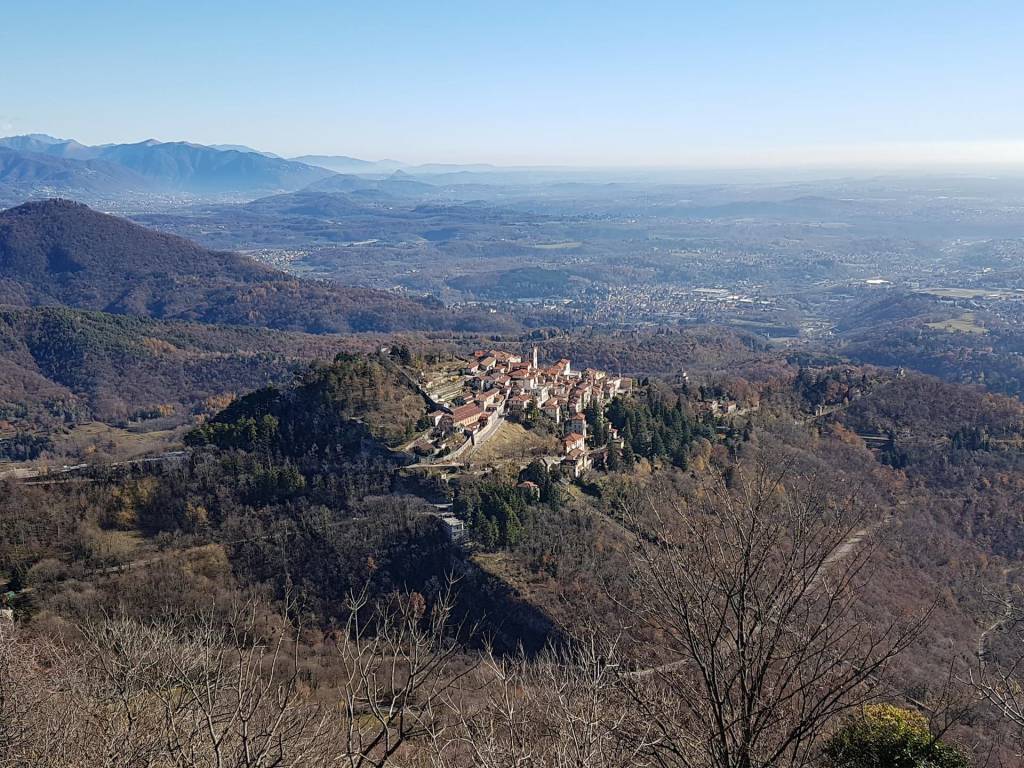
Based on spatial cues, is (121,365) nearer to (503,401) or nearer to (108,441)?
(108,441)

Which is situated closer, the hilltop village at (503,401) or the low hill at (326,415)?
the hilltop village at (503,401)

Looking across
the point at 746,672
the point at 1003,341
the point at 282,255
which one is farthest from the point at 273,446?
the point at 282,255

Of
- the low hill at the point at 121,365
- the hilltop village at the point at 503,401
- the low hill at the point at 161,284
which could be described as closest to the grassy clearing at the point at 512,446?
the hilltop village at the point at 503,401

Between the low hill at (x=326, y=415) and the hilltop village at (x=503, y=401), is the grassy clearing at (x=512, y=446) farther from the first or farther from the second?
the low hill at (x=326, y=415)

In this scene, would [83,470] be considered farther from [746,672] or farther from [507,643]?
[746,672]

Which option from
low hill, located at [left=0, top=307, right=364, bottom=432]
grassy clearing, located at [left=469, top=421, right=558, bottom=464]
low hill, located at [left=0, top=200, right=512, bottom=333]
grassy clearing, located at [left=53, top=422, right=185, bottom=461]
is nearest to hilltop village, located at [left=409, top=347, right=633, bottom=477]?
grassy clearing, located at [left=469, top=421, right=558, bottom=464]
